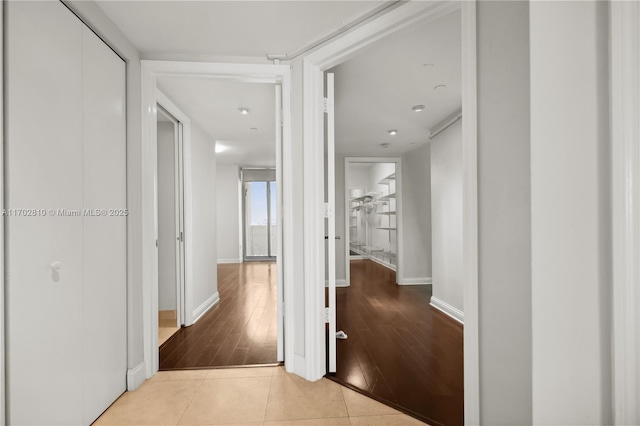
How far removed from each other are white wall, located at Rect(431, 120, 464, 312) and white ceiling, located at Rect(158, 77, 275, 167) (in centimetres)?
224

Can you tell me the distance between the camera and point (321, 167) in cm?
199

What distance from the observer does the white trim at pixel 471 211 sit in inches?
42.9

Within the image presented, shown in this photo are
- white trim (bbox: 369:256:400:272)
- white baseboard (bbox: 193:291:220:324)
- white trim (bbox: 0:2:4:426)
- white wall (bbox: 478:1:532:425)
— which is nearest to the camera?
white wall (bbox: 478:1:532:425)

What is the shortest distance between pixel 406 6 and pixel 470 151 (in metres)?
0.92

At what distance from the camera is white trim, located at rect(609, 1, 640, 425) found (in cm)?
46

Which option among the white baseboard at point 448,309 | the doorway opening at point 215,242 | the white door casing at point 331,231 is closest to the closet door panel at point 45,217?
the doorway opening at point 215,242

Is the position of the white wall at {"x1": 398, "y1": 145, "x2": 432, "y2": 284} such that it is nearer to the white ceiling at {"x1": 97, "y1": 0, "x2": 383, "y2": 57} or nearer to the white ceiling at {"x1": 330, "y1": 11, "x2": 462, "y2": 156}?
the white ceiling at {"x1": 330, "y1": 11, "x2": 462, "y2": 156}

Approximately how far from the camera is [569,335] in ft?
1.70

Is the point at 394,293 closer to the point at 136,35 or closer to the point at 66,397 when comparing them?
the point at 66,397

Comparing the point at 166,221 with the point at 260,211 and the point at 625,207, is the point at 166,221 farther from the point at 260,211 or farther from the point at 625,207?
the point at 260,211

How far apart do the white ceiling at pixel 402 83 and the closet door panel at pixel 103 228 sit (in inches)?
63.7

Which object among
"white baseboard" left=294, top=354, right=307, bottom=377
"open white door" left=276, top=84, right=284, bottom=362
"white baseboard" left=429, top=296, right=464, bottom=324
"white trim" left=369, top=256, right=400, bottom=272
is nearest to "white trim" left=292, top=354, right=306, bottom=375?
"white baseboard" left=294, top=354, right=307, bottom=377

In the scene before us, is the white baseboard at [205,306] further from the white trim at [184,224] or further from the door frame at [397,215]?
the door frame at [397,215]

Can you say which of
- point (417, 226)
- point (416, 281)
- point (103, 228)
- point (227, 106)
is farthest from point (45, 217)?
point (416, 281)
